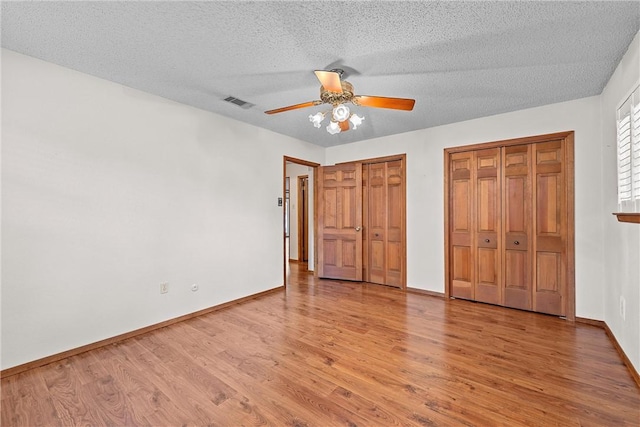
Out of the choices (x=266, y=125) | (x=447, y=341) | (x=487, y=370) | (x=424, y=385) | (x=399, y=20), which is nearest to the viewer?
(x=399, y=20)

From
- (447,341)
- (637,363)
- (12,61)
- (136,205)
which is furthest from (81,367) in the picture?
(637,363)

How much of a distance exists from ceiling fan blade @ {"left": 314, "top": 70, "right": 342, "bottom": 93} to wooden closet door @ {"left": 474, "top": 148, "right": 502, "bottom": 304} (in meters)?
2.58

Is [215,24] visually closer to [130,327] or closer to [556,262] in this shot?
[130,327]

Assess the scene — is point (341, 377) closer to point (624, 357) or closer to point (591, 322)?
point (624, 357)

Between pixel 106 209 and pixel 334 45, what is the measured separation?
8.25 ft

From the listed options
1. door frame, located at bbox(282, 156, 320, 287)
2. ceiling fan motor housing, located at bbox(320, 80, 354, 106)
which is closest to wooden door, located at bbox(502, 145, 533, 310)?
ceiling fan motor housing, located at bbox(320, 80, 354, 106)

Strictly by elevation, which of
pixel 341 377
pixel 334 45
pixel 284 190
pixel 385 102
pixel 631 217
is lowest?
pixel 341 377

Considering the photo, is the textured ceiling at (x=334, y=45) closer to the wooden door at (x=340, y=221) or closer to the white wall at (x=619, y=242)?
the white wall at (x=619, y=242)

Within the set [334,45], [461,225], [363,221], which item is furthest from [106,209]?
[461,225]

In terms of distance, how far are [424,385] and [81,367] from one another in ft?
8.78

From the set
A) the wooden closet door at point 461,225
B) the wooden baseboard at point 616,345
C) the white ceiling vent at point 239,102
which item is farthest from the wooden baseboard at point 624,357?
the white ceiling vent at point 239,102

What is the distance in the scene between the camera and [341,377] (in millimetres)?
2076

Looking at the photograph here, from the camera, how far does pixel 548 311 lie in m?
3.29

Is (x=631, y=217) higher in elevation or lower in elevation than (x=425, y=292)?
higher
